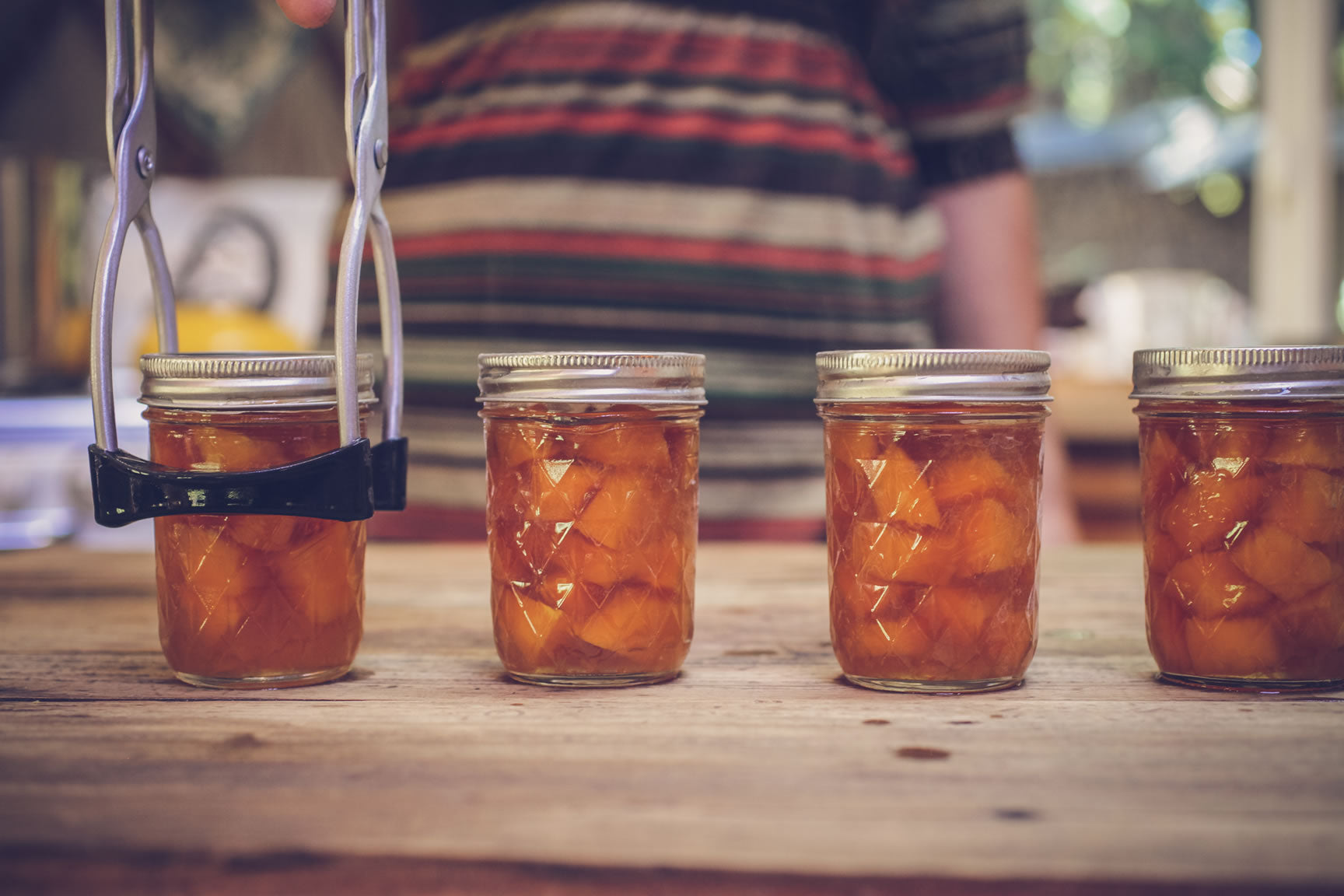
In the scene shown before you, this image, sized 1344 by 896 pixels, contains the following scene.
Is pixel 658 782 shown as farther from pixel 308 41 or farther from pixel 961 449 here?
pixel 308 41

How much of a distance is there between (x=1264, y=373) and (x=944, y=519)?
0.19 meters

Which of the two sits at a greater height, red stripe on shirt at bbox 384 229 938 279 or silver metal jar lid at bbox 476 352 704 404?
red stripe on shirt at bbox 384 229 938 279

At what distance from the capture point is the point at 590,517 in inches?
26.8

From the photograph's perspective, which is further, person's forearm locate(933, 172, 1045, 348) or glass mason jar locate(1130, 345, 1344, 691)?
person's forearm locate(933, 172, 1045, 348)

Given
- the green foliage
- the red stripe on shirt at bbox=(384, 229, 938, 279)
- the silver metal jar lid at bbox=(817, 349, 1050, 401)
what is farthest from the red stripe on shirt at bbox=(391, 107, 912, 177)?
the green foliage

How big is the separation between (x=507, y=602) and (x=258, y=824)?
254mm

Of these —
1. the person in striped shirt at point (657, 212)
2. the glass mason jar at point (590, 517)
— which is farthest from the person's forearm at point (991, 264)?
the glass mason jar at point (590, 517)

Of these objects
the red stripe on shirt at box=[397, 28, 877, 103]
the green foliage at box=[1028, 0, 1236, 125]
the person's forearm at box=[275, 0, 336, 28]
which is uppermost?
the green foliage at box=[1028, 0, 1236, 125]

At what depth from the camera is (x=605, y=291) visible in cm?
130

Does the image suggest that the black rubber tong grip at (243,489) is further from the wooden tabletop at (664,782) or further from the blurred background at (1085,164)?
the blurred background at (1085,164)

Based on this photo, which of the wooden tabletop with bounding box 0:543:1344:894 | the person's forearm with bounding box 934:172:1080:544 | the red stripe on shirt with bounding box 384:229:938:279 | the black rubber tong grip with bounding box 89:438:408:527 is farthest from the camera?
the person's forearm with bounding box 934:172:1080:544

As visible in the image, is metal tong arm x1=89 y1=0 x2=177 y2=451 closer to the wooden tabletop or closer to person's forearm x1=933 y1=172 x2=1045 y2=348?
the wooden tabletop

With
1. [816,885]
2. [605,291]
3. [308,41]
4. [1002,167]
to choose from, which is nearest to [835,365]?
[816,885]

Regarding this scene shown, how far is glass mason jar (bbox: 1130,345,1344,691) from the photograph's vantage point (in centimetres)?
66
